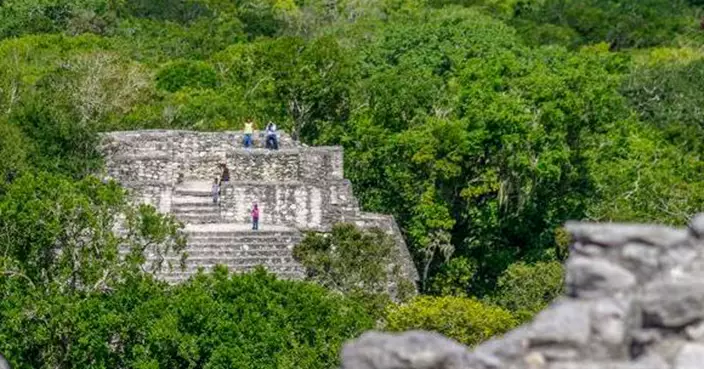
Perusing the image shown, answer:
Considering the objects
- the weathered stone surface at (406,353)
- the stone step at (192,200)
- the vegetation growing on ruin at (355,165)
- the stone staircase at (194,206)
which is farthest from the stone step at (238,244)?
the weathered stone surface at (406,353)

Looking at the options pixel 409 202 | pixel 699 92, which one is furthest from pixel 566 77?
pixel 699 92

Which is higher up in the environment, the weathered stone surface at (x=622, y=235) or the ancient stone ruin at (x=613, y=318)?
the weathered stone surface at (x=622, y=235)

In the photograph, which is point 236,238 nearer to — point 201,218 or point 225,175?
point 201,218

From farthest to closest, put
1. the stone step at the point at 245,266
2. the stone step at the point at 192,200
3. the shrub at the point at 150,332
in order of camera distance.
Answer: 1. the stone step at the point at 192,200
2. the stone step at the point at 245,266
3. the shrub at the point at 150,332

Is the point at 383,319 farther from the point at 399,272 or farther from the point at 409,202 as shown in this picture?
the point at 409,202

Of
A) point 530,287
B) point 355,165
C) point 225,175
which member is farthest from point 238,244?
point 355,165

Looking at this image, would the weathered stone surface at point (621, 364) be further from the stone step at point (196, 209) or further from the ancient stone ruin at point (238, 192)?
the stone step at point (196, 209)

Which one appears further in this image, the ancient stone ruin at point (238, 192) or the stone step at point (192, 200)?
the stone step at point (192, 200)

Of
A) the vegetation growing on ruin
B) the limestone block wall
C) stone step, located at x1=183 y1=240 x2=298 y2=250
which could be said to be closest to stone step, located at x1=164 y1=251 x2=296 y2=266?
stone step, located at x1=183 y1=240 x2=298 y2=250
